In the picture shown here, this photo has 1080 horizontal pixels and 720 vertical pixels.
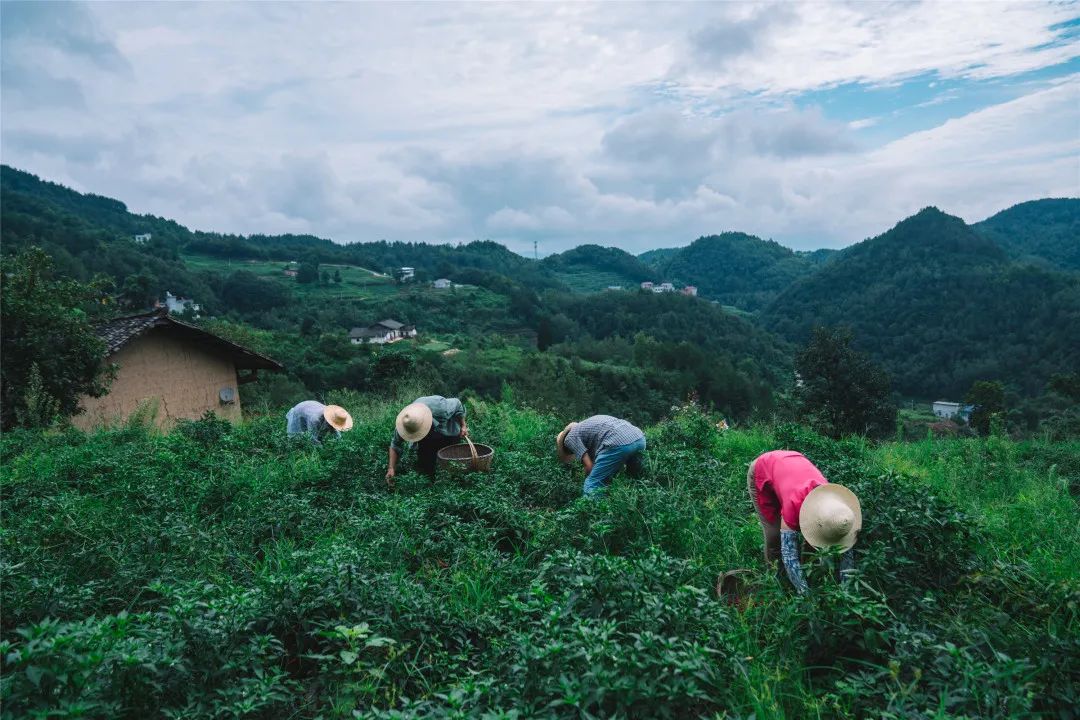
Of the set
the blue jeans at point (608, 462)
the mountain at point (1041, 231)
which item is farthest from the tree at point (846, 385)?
the mountain at point (1041, 231)

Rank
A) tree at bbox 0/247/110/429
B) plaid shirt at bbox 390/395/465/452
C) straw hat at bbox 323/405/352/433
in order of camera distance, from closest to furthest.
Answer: plaid shirt at bbox 390/395/465/452 → straw hat at bbox 323/405/352/433 → tree at bbox 0/247/110/429

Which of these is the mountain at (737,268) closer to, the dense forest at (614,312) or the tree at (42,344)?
the dense forest at (614,312)

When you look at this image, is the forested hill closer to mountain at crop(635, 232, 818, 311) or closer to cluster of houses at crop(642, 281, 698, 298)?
cluster of houses at crop(642, 281, 698, 298)

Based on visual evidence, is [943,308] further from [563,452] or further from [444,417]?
[444,417]

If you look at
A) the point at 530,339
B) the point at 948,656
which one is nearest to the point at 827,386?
the point at 948,656

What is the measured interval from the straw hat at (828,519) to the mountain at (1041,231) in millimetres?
100956

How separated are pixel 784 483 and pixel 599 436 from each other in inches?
83.8

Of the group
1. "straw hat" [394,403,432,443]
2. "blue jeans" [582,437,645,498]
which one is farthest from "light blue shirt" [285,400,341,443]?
"blue jeans" [582,437,645,498]

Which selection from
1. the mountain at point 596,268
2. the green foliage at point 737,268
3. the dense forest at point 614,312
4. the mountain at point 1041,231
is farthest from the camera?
the mountain at point 596,268

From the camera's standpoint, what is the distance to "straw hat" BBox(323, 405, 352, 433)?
26.5ft

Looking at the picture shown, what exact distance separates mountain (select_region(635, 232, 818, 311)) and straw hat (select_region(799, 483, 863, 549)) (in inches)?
4698

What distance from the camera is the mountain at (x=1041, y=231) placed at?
87125 mm

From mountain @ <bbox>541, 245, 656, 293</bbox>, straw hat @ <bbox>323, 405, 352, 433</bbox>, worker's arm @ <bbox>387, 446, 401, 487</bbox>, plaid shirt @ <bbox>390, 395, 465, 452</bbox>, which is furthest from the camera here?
mountain @ <bbox>541, 245, 656, 293</bbox>

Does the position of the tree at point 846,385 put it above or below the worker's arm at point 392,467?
below
